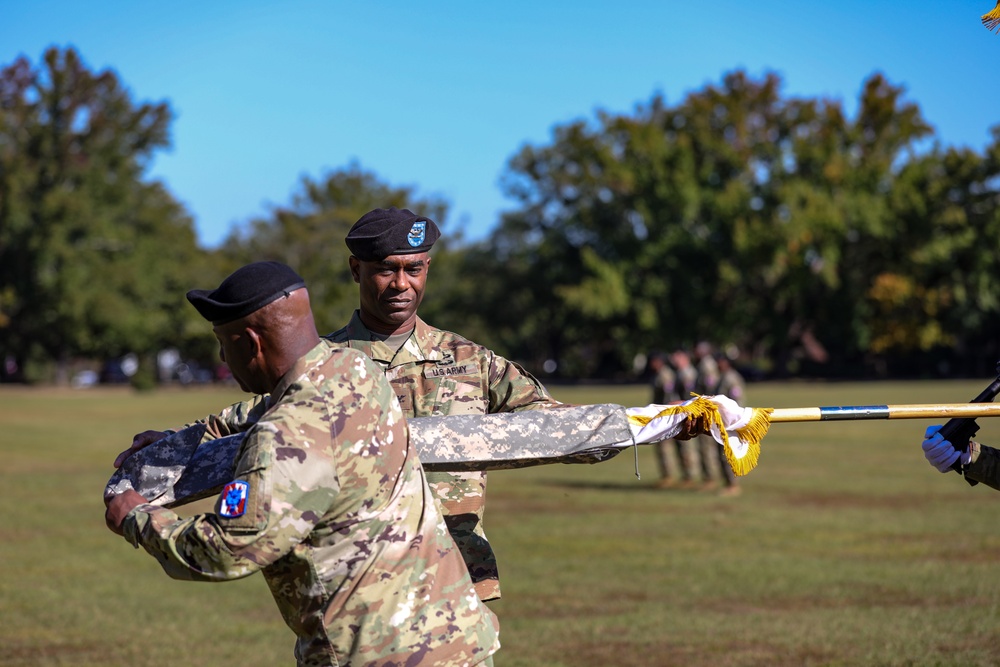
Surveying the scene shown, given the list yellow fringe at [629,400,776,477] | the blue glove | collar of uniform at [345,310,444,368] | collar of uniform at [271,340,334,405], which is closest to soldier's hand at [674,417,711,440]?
yellow fringe at [629,400,776,477]

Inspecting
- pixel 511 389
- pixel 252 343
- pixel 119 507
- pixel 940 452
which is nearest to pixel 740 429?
pixel 511 389

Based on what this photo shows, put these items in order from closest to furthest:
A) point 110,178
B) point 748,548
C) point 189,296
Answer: point 189,296 < point 748,548 < point 110,178

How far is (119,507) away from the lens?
369cm

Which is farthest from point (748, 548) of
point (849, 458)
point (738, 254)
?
point (738, 254)

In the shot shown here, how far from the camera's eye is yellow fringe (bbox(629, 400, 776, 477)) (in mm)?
5090

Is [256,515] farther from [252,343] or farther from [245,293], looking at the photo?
[245,293]

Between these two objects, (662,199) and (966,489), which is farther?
(662,199)

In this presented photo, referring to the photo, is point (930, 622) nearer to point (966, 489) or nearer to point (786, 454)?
point (966, 489)

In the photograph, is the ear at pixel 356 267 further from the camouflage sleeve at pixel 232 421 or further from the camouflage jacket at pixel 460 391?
the camouflage sleeve at pixel 232 421

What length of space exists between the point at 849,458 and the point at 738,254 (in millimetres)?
46783

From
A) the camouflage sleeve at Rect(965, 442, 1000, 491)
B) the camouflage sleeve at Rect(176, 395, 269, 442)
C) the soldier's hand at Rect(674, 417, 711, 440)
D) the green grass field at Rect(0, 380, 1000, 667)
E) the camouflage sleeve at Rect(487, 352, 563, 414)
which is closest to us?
the camouflage sleeve at Rect(176, 395, 269, 442)

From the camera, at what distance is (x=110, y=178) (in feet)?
264

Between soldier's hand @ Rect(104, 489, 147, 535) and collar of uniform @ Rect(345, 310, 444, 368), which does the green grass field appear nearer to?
collar of uniform @ Rect(345, 310, 444, 368)

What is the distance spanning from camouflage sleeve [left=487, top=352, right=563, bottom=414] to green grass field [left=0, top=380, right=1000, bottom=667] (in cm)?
393
